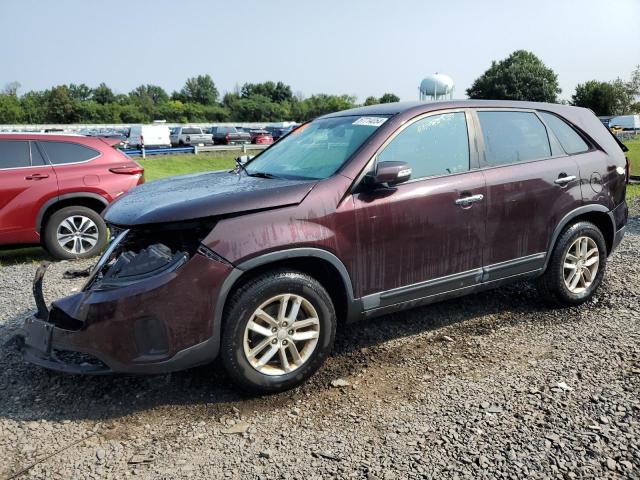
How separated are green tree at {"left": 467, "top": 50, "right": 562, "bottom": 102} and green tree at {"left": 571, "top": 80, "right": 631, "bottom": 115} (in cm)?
480

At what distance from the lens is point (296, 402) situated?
327cm

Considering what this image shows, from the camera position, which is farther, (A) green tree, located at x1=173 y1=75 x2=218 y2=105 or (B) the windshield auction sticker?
(A) green tree, located at x1=173 y1=75 x2=218 y2=105

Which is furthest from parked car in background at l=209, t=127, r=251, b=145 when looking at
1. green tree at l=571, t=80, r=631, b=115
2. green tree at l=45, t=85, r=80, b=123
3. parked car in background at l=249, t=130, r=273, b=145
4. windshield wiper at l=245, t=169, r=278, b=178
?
green tree at l=571, t=80, r=631, b=115

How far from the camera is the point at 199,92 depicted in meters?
117

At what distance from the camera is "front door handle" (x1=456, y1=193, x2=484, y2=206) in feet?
12.5

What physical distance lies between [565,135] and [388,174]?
2.14 meters

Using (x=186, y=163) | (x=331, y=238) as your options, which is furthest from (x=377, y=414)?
(x=186, y=163)

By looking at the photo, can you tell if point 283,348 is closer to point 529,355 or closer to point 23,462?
point 23,462

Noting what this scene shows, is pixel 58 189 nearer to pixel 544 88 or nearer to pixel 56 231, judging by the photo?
pixel 56 231

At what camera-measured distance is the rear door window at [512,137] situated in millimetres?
4137

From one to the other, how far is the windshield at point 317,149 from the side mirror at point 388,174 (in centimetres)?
27

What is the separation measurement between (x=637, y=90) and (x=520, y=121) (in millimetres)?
87459

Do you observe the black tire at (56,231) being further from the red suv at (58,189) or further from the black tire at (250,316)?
the black tire at (250,316)

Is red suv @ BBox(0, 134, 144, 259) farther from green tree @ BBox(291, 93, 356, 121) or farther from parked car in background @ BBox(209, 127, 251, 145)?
green tree @ BBox(291, 93, 356, 121)
